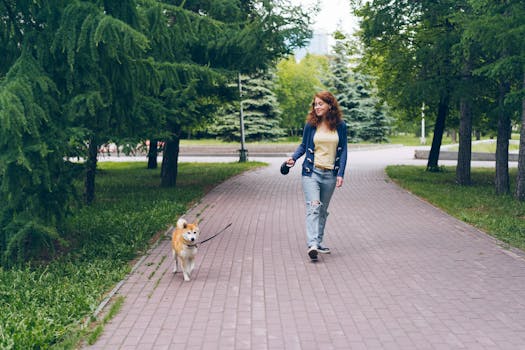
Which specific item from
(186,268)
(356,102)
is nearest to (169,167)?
(186,268)

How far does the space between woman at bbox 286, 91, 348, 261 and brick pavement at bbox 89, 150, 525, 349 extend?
650 mm

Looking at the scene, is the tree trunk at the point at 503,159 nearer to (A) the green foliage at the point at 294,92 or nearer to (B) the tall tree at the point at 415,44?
(B) the tall tree at the point at 415,44

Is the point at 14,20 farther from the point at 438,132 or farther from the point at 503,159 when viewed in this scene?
the point at 438,132

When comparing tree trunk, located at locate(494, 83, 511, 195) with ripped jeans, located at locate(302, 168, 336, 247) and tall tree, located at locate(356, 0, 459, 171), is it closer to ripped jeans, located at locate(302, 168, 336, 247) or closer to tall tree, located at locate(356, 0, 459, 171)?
tall tree, located at locate(356, 0, 459, 171)

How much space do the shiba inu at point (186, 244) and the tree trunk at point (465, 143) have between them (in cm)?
1283

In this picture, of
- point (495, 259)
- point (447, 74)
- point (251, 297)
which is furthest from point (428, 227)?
point (447, 74)

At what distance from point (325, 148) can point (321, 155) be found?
0.33ft

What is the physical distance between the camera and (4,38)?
7.77 metres

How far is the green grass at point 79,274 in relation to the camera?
5.09 metres

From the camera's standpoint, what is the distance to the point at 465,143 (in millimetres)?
18219

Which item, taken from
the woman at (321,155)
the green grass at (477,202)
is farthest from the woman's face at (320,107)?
the green grass at (477,202)

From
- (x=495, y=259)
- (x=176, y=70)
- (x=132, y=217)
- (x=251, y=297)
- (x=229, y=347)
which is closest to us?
(x=229, y=347)

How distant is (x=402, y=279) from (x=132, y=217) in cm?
584

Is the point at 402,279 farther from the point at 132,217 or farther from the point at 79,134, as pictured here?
the point at 132,217
